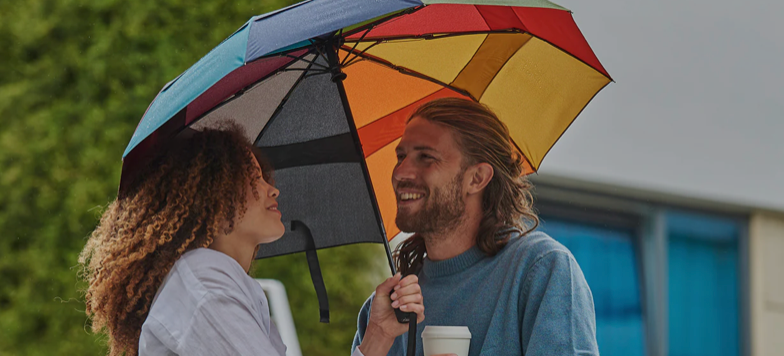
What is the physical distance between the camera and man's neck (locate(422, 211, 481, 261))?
2736 mm

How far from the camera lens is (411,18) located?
2.82 metres

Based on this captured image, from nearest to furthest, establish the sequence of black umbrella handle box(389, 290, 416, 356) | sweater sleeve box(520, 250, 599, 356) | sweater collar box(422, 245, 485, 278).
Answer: sweater sleeve box(520, 250, 599, 356) → black umbrella handle box(389, 290, 416, 356) → sweater collar box(422, 245, 485, 278)

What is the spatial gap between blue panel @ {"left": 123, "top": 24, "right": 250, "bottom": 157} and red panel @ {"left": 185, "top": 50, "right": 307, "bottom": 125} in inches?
11.6

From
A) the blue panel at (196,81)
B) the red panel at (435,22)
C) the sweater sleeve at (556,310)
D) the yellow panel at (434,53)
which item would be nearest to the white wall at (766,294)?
the yellow panel at (434,53)

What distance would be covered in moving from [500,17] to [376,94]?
22.6 inches

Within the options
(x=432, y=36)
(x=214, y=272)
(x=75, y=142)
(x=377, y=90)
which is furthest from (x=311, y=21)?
(x=75, y=142)

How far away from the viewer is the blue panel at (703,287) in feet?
24.5

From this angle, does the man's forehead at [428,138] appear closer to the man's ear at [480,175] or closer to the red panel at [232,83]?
the man's ear at [480,175]

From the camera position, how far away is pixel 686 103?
710cm

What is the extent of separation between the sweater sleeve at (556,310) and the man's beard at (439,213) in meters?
0.40

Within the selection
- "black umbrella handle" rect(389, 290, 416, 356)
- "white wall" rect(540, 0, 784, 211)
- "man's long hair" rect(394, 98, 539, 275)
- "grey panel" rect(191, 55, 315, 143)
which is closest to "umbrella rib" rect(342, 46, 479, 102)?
"man's long hair" rect(394, 98, 539, 275)

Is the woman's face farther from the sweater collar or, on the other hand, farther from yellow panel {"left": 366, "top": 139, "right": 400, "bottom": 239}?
yellow panel {"left": 366, "top": 139, "right": 400, "bottom": 239}

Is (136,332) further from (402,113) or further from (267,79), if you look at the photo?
(402,113)

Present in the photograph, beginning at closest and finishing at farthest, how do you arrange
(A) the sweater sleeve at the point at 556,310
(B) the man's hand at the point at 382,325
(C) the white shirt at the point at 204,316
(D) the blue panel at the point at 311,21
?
(D) the blue panel at the point at 311,21 → (C) the white shirt at the point at 204,316 → (A) the sweater sleeve at the point at 556,310 → (B) the man's hand at the point at 382,325
